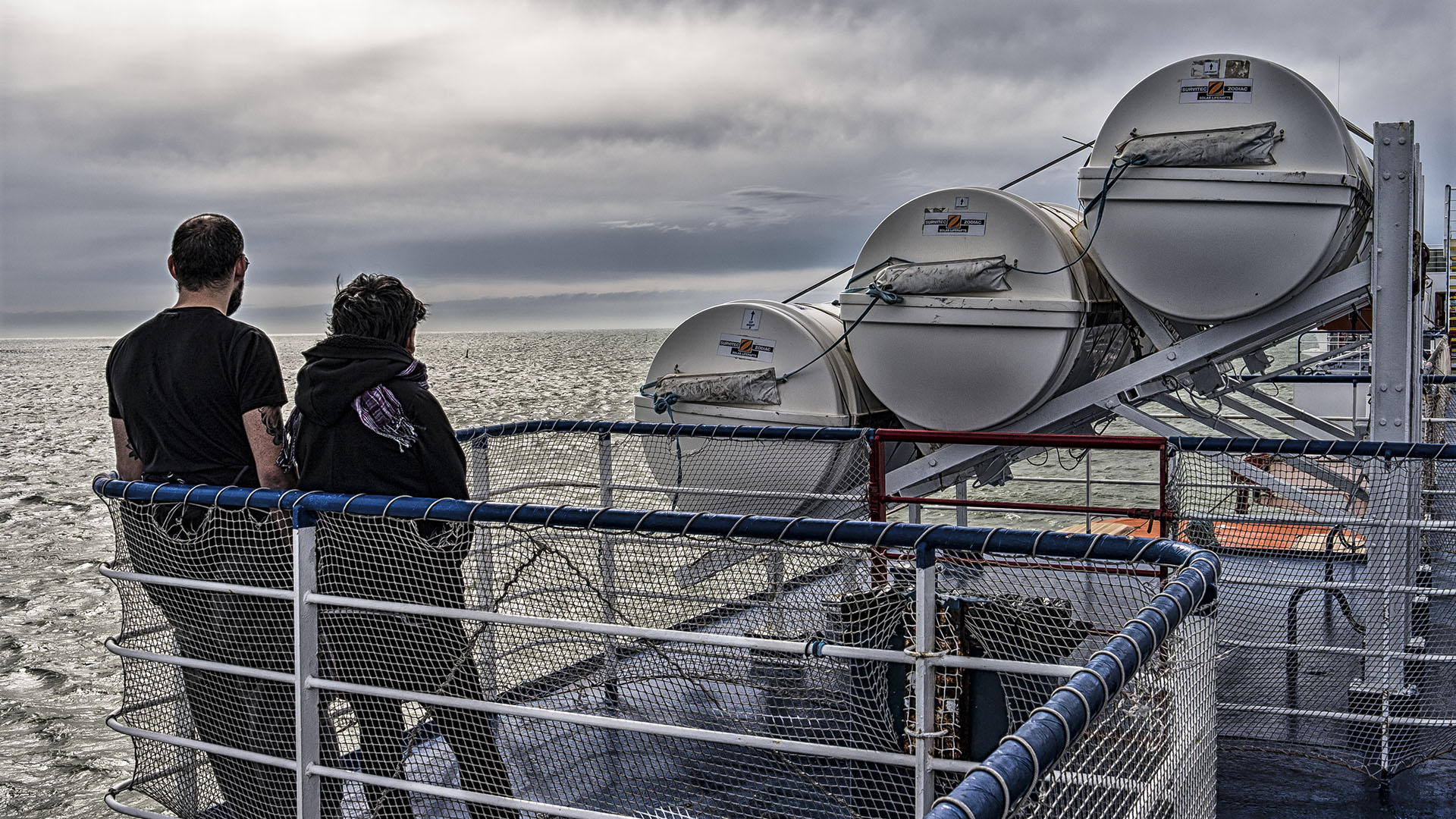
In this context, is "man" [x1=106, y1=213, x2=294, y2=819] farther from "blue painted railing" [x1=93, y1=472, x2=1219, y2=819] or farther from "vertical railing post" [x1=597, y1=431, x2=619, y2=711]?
"vertical railing post" [x1=597, y1=431, x2=619, y2=711]

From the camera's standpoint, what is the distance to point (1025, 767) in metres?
1.48

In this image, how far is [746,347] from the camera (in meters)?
7.14

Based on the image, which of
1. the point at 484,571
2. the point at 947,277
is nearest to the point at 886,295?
the point at 947,277

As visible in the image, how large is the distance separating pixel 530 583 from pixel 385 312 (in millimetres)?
1370

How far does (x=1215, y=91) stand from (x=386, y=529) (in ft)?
14.6

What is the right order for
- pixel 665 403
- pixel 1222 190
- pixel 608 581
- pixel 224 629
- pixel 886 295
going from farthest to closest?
pixel 665 403 → pixel 886 295 → pixel 1222 190 → pixel 608 581 → pixel 224 629

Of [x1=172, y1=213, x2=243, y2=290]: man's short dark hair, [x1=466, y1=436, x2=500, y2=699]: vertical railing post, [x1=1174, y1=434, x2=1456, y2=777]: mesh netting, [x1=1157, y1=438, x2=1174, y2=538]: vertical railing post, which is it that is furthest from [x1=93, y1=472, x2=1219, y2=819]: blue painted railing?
[x1=1174, y1=434, x2=1456, y2=777]: mesh netting

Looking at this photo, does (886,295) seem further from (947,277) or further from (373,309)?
(373,309)

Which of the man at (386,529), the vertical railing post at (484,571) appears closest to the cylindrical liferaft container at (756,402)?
the vertical railing post at (484,571)

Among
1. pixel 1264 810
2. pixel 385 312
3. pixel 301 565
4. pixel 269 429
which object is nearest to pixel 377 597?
pixel 301 565

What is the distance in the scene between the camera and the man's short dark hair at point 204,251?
146 inches

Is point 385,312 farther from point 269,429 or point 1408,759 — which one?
point 1408,759

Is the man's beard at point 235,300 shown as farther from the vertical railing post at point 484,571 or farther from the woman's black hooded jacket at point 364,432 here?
the vertical railing post at point 484,571

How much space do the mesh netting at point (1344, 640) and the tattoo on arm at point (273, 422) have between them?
10.7 ft
